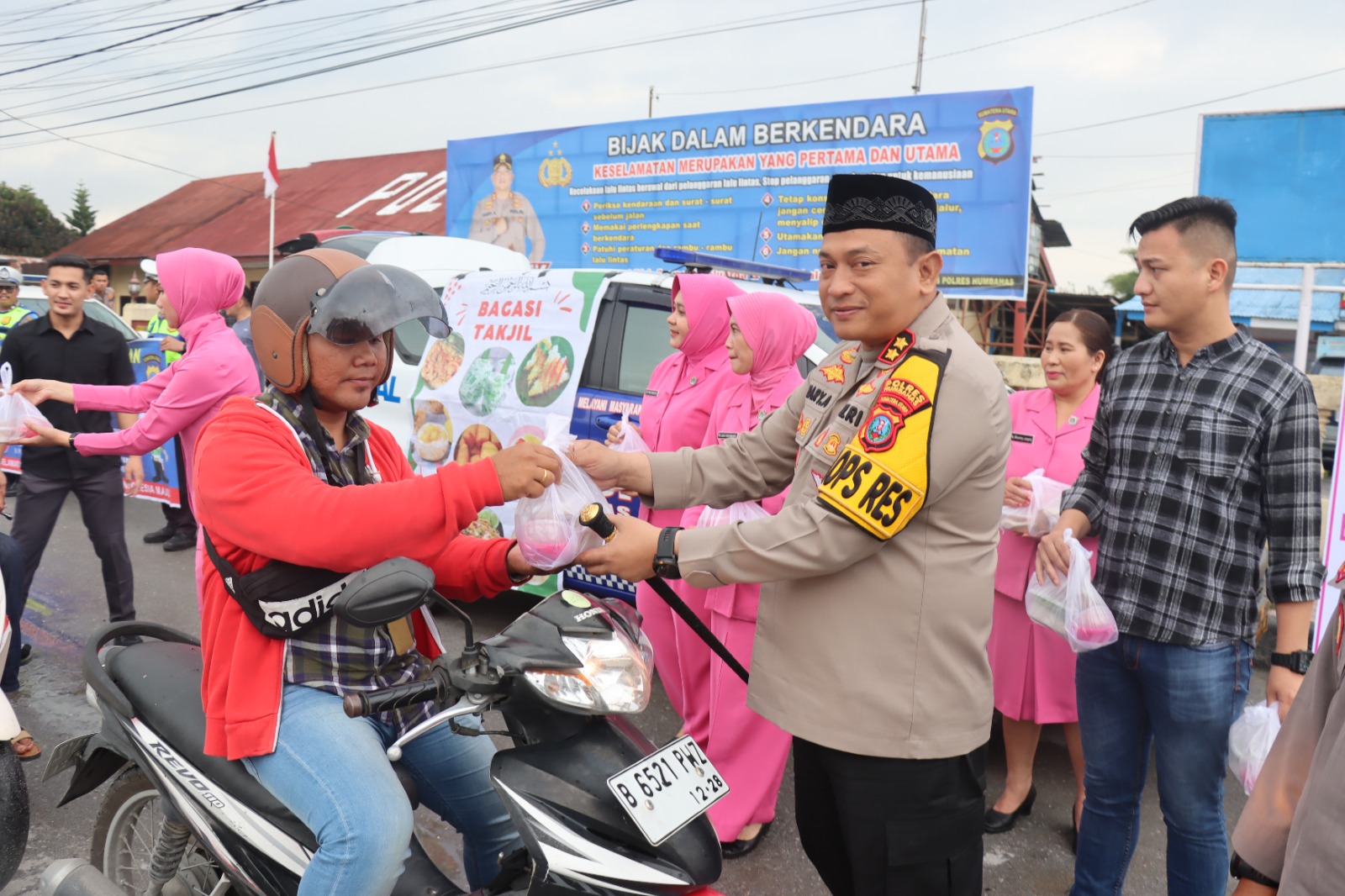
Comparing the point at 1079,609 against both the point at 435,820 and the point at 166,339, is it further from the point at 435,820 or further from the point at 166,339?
the point at 166,339

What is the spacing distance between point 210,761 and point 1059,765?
357 cm

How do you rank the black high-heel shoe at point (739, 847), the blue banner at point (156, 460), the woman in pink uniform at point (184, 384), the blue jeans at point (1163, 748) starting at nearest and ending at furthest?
the blue jeans at point (1163, 748) < the black high-heel shoe at point (739, 847) < the woman in pink uniform at point (184, 384) < the blue banner at point (156, 460)

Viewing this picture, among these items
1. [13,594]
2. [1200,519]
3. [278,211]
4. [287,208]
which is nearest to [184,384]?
[13,594]

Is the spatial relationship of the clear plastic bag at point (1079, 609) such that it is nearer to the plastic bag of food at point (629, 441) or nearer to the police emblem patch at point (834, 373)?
the police emblem patch at point (834, 373)

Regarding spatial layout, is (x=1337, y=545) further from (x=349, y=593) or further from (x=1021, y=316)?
(x=1021, y=316)

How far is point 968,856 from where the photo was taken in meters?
2.17

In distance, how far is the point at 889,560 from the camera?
202cm

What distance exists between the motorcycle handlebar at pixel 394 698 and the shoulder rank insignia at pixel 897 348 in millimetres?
1137

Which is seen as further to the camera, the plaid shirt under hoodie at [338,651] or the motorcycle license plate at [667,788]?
the plaid shirt under hoodie at [338,651]

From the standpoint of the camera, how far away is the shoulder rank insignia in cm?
207

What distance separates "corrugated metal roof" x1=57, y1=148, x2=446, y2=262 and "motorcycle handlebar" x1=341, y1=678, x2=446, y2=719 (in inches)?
782

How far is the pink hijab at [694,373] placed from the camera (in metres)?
4.02

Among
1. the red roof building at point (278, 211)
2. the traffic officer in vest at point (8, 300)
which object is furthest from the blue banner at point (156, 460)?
the red roof building at point (278, 211)

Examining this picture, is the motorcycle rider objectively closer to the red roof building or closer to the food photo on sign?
the food photo on sign
